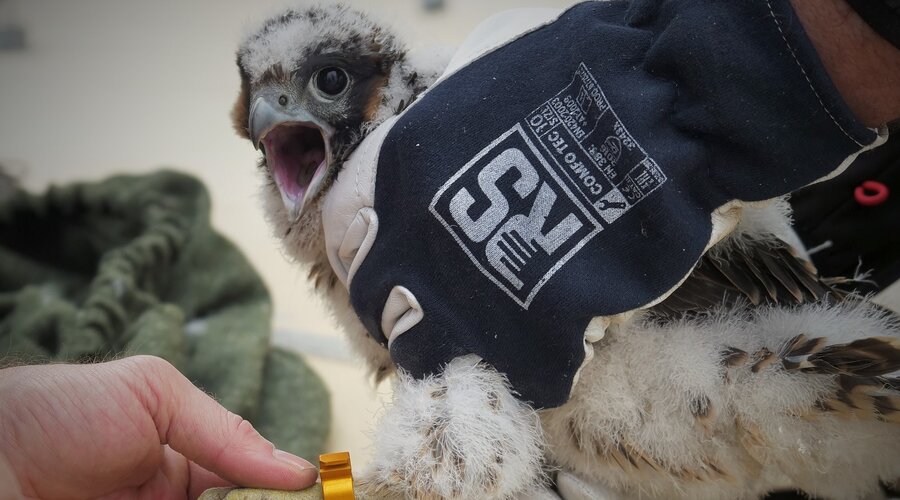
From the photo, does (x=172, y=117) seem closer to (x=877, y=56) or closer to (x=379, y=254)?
(x=379, y=254)

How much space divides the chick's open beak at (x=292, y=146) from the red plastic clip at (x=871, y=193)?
2.26 feet

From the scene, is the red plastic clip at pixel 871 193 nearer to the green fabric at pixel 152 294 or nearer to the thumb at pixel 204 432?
the thumb at pixel 204 432

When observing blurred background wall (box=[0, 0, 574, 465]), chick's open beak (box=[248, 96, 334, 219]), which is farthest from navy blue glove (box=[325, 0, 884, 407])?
blurred background wall (box=[0, 0, 574, 465])

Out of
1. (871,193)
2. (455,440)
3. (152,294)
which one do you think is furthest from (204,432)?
(152,294)

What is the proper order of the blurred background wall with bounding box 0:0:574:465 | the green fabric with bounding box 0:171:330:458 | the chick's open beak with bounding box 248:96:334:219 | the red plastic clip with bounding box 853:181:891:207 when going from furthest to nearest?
the blurred background wall with bounding box 0:0:574:465 < the green fabric with bounding box 0:171:330:458 < the red plastic clip with bounding box 853:181:891:207 < the chick's open beak with bounding box 248:96:334:219

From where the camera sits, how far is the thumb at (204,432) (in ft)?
2.26

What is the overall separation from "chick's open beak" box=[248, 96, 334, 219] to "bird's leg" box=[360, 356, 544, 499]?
262 millimetres

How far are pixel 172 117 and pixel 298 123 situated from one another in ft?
5.63

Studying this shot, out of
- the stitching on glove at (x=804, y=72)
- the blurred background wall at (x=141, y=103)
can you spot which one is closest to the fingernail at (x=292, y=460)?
the stitching on glove at (x=804, y=72)

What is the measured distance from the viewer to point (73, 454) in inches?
26.9

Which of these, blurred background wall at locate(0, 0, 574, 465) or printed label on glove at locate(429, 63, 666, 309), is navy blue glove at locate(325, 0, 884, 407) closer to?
printed label on glove at locate(429, 63, 666, 309)

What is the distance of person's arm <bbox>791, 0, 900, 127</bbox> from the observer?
2.13ft

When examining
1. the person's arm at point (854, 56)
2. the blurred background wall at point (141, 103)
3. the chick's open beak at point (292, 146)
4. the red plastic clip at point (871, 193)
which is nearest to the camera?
the person's arm at point (854, 56)

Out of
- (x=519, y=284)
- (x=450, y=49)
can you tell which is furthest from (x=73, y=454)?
(x=450, y=49)
